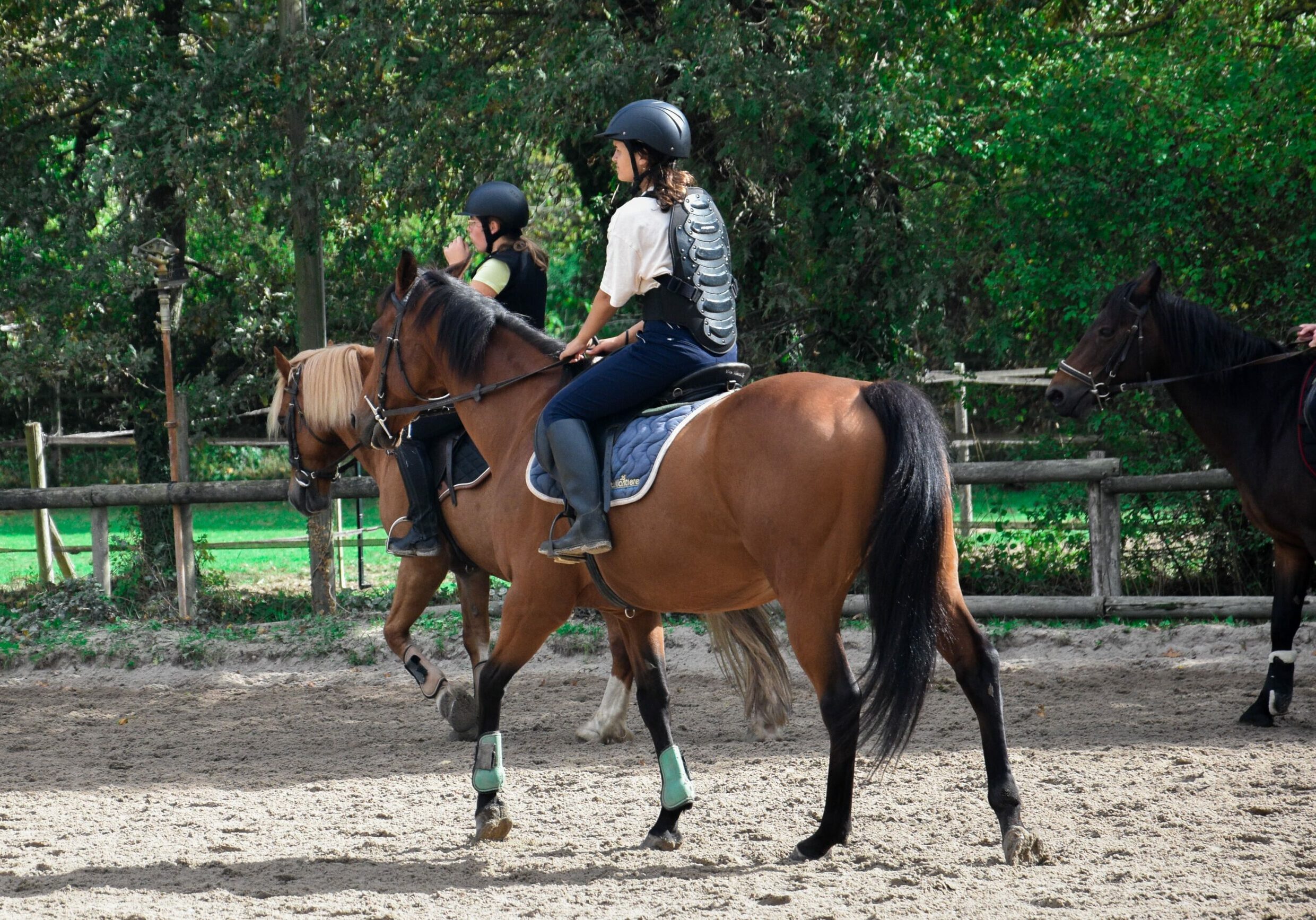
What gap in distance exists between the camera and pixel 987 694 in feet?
13.1

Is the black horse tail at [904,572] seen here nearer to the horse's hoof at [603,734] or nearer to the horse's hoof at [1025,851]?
the horse's hoof at [1025,851]

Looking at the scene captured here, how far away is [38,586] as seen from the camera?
36.1ft

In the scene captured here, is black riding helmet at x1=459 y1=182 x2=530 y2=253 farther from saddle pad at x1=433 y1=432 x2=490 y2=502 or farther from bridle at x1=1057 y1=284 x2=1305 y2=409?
bridle at x1=1057 y1=284 x2=1305 y2=409

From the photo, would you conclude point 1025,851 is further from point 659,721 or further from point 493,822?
point 493,822

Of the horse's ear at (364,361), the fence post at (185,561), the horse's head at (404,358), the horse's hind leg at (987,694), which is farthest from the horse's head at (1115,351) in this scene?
the fence post at (185,561)

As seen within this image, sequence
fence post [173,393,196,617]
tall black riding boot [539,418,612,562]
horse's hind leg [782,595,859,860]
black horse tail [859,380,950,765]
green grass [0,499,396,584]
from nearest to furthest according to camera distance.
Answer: black horse tail [859,380,950,765] → horse's hind leg [782,595,859,860] → tall black riding boot [539,418,612,562] → fence post [173,393,196,617] → green grass [0,499,396,584]

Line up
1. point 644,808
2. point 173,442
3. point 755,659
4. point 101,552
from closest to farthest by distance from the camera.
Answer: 1. point 644,808
2. point 755,659
3. point 101,552
4. point 173,442

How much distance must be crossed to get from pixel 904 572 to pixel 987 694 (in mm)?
576

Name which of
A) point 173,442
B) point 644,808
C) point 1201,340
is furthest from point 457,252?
point 173,442

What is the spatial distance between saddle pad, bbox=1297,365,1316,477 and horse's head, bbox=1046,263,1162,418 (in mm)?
749

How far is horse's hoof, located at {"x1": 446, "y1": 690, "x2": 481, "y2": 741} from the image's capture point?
20.3 feet

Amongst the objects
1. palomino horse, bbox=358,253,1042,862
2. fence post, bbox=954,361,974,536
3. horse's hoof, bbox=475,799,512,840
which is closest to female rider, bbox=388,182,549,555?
palomino horse, bbox=358,253,1042,862

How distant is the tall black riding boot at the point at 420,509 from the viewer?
5.99m

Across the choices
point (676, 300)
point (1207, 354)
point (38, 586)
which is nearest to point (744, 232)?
point (1207, 354)
